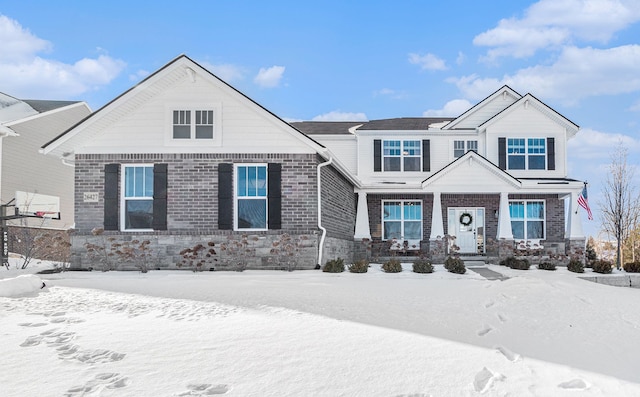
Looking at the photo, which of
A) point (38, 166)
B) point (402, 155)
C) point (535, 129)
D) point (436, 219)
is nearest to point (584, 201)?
point (535, 129)

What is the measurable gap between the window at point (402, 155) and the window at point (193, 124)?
949 centimetres

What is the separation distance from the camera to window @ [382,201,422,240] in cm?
1984

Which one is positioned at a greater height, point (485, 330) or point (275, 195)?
point (275, 195)

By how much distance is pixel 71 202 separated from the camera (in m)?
26.0

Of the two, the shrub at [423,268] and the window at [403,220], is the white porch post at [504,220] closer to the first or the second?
the window at [403,220]

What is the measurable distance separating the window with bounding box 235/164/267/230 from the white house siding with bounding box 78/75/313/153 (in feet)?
1.85

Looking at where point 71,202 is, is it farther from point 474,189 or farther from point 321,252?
point 474,189

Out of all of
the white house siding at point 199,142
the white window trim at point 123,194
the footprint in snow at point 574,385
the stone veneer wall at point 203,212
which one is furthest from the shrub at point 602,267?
the white window trim at point 123,194

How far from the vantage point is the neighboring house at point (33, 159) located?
20797 mm

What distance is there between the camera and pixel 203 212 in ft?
43.3

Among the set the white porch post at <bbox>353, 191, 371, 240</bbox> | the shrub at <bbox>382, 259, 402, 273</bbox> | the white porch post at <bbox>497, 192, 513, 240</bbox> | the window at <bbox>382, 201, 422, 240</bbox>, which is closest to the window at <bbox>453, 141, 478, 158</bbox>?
the window at <bbox>382, 201, 422, 240</bbox>

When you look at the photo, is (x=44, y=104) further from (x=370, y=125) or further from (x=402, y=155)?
(x=402, y=155)

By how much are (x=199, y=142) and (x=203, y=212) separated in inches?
75.2

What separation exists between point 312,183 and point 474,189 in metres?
7.77
